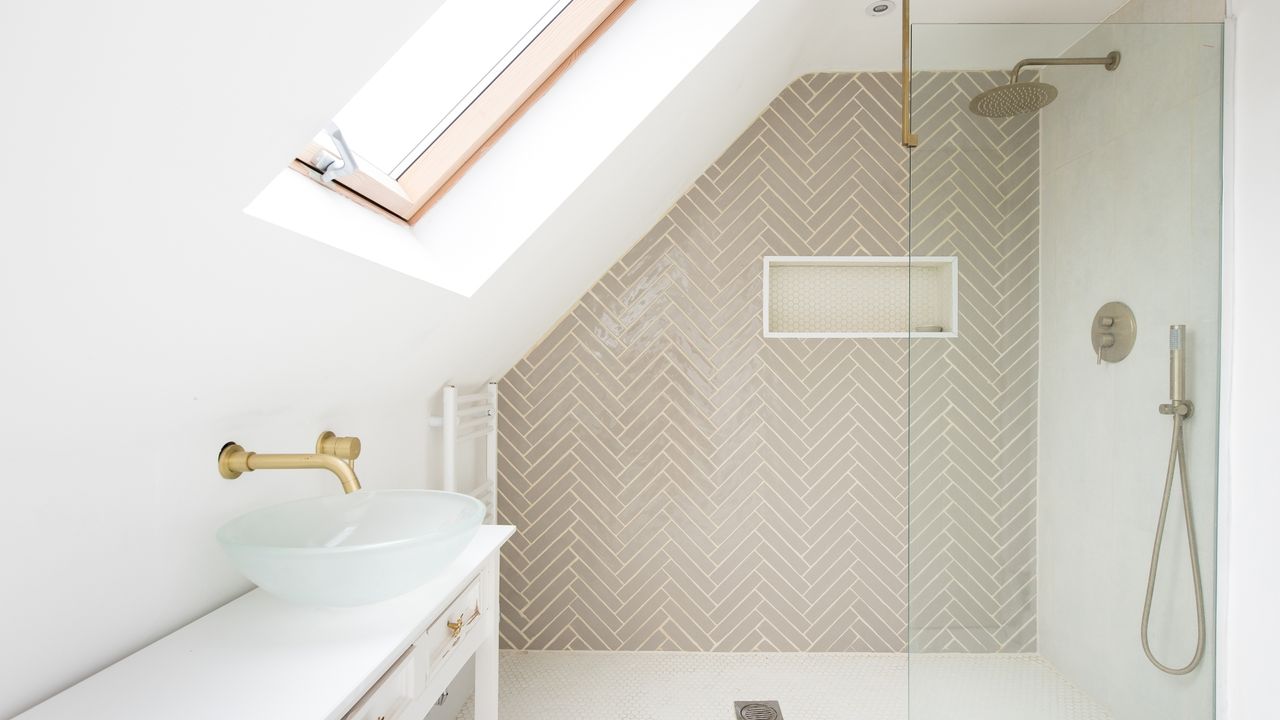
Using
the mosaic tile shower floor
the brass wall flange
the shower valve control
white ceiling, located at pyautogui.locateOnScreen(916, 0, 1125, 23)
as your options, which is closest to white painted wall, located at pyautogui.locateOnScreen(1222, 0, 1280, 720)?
the shower valve control

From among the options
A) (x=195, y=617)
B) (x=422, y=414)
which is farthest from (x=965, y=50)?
(x=195, y=617)

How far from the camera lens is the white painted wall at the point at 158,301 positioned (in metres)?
0.51

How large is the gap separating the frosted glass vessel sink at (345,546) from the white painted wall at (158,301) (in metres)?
0.12

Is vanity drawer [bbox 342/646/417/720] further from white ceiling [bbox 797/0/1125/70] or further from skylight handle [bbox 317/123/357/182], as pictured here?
white ceiling [bbox 797/0/1125/70]

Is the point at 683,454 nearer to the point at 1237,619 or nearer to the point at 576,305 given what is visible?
the point at 576,305

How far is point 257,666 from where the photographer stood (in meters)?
0.85

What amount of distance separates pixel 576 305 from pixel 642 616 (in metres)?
1.37

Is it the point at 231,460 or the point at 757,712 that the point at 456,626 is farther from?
the point at 757,712

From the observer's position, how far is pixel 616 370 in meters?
2.64

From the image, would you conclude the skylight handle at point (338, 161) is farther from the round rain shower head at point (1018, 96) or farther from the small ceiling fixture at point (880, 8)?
the small ceiling fixture at point (880, 8)

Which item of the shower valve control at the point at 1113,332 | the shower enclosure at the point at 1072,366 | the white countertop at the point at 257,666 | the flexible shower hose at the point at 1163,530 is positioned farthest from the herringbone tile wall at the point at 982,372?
the white countertop at the point at 257,666

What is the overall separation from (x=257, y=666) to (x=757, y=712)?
5.93 feet

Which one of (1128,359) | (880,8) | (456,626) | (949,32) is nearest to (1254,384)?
(1128,359)

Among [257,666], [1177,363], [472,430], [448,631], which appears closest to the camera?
[257,666]
